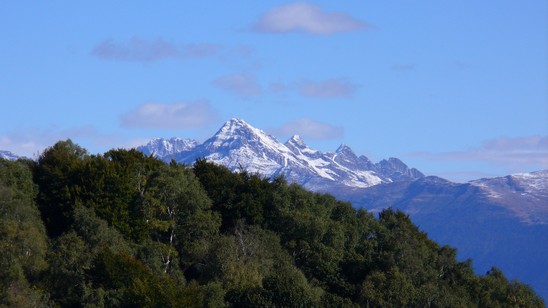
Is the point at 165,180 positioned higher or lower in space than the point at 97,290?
higher

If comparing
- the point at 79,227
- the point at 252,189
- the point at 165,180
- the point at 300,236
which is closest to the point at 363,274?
the point at 300,236

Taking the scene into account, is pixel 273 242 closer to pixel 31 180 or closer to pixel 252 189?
pixel 252 189

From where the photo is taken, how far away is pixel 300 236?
102812 millimetres

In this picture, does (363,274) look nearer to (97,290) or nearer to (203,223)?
(203,223)

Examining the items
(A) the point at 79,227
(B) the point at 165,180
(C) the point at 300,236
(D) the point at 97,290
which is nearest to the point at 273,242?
(C) the point at 300,236

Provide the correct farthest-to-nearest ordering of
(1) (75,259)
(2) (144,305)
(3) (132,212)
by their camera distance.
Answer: (3) (132,212) < (1) (75,259) < (2) (144,305)

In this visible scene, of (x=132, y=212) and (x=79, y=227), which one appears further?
(x=132, y=212)

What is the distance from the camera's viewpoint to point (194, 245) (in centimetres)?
9512

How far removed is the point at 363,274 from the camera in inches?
4082

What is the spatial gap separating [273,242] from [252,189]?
9.87 meters

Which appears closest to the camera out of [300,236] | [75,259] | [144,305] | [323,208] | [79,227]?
[144,305]

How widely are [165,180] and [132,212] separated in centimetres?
416

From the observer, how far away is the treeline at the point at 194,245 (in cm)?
8025

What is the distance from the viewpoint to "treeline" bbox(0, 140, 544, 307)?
8025 cm
